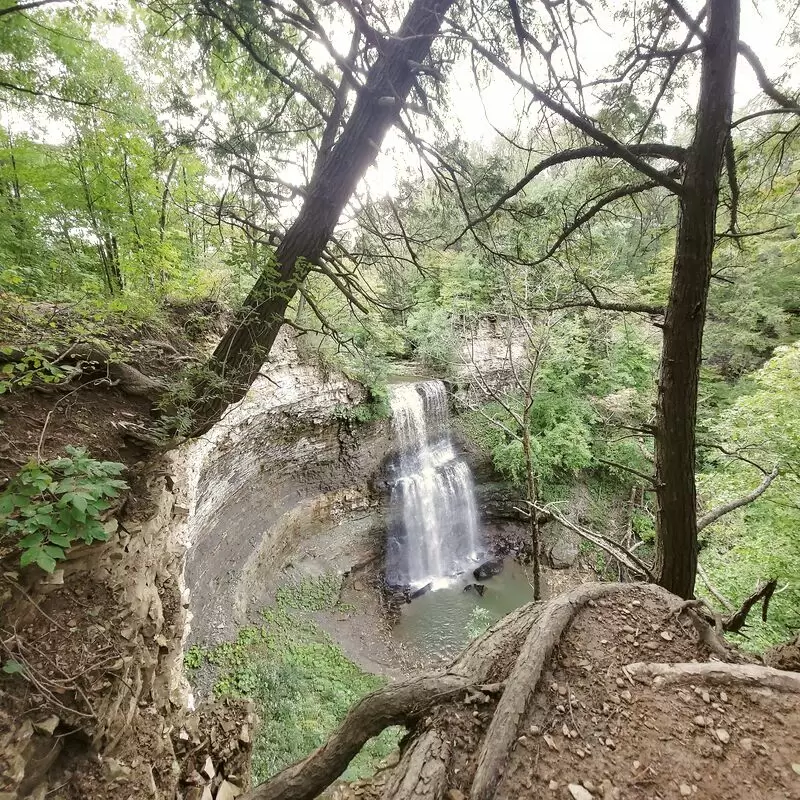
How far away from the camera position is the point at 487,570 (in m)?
11.5

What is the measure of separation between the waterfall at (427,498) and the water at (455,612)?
771mm

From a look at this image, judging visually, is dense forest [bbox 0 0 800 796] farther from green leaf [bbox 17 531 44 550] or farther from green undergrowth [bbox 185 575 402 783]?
green undergrowth [bbox 185 575 402 783]

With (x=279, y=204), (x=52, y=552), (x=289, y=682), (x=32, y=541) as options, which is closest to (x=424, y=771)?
(x=52, y=552)

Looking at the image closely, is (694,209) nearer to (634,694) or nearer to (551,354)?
(634,694)

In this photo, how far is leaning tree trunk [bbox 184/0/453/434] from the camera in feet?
10.1

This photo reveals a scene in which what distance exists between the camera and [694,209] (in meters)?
2.33

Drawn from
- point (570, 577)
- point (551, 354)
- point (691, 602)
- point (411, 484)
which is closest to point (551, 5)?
point (691, 602)

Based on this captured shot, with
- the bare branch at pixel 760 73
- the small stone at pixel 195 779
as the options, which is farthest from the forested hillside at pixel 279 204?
the small stone at pixel 195 779

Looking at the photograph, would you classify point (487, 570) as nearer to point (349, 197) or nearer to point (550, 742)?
point (550, 742)

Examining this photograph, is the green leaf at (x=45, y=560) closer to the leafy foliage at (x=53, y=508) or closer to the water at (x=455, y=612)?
the leafy foliage at (x=53, y=508)

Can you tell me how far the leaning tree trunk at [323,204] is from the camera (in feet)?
10.1

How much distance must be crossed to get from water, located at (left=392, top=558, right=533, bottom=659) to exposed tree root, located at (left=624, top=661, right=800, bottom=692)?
7498mm

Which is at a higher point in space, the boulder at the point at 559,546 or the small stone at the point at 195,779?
the small stone at the point at 195,779

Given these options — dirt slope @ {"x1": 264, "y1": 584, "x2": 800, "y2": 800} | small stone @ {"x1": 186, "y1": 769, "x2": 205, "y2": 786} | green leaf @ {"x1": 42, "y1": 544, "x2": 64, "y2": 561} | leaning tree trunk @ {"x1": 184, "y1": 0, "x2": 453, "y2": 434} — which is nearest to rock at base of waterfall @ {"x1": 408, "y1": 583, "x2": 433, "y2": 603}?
small stone @ {"x1": 186, "y1": 769, "x2": 205, "y2": 786}
